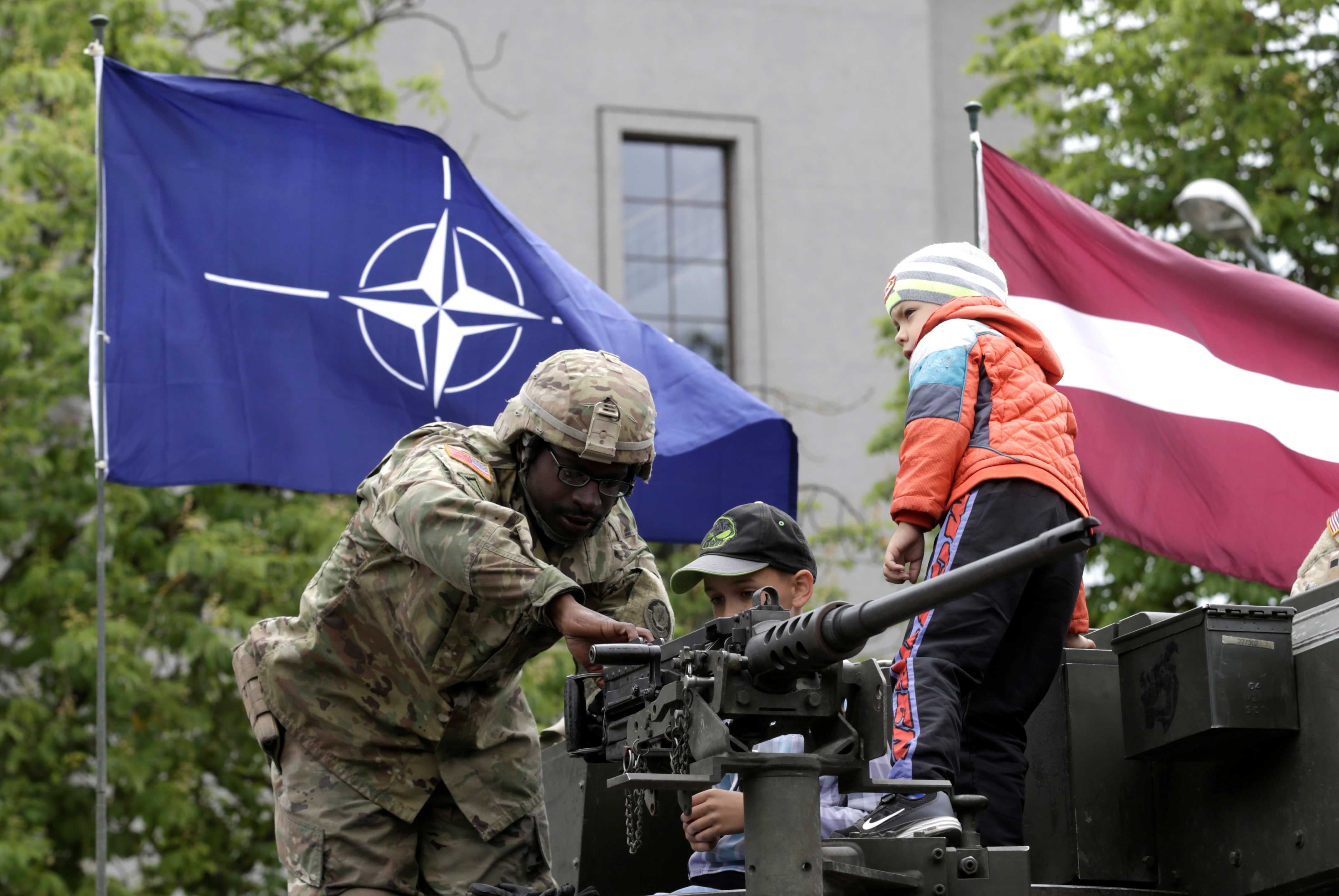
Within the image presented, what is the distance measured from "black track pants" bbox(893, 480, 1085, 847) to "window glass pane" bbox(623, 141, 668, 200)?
18783 millimetres

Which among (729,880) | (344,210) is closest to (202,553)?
(344,210)

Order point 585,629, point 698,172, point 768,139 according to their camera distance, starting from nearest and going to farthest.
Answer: point 585,629
point 698,172
point 768,139

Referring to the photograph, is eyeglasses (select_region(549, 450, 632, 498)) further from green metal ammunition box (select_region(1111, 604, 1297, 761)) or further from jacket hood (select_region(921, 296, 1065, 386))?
green metal ammunition box (select_region(1111, 604, 1297, 761))

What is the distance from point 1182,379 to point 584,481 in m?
4.61

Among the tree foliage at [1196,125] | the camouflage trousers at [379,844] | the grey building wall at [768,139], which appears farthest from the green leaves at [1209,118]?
the camouflage trousers at [379,844]

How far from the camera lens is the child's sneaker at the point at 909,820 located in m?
3.86

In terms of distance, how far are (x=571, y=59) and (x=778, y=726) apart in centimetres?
2007

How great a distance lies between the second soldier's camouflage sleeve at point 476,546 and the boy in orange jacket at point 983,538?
897 mm

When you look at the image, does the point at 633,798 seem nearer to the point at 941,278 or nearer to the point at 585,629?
the point at 585,629

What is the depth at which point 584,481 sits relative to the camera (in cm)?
480

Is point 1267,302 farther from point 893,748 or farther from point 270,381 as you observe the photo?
point 893,748

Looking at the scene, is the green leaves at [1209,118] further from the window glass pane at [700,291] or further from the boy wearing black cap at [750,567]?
the boy wearing black cap at [750,567]

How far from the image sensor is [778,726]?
3674 mm

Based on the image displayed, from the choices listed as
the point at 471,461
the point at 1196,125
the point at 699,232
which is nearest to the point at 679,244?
the point at 699,232
